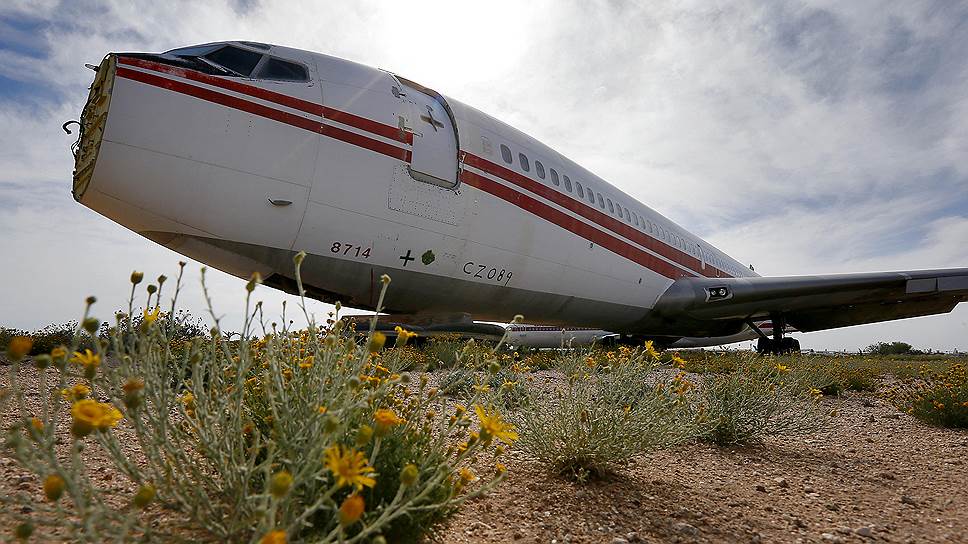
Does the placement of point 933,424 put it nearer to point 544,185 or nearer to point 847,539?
point 847,539

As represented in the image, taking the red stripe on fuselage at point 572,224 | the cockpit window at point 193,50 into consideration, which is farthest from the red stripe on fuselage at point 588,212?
the cockpit window at point 193,50

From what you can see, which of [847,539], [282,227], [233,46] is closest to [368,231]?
[282,227]

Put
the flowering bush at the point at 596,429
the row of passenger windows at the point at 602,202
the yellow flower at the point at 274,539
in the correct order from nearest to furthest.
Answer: the yellow flower at the point at 274,539 < the flowering bush at the point at 596,429 < the row of passenger windows at the point at 602,202

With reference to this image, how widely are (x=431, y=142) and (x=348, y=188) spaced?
1.46 m

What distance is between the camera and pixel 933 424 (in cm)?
496

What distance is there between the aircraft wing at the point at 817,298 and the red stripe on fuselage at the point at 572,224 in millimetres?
827

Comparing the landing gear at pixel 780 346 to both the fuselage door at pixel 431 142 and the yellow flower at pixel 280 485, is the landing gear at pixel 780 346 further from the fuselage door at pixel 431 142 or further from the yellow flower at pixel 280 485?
the yellow flower at pixel 280 485

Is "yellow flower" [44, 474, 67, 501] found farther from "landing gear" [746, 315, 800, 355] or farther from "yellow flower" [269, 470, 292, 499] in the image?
"landing gear" [746, 315, 800, 355]

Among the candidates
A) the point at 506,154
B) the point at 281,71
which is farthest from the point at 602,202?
the point at 281,71

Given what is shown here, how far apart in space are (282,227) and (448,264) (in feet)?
7.18

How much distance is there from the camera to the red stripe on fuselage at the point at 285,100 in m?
4.75

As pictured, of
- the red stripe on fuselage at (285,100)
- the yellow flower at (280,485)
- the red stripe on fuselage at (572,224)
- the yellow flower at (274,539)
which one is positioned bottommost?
the yellow flower at (274,539)

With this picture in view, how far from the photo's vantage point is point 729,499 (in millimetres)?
2604

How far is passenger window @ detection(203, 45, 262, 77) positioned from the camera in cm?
539
